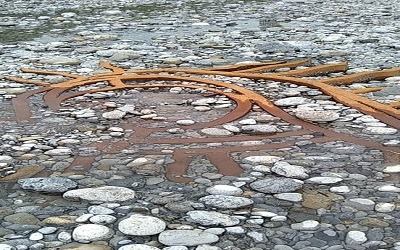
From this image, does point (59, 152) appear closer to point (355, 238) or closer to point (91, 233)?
point (91, 233)

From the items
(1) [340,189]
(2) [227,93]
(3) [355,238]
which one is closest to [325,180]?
(1) [340,189]

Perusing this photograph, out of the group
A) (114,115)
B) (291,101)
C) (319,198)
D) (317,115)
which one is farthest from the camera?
(291,101)

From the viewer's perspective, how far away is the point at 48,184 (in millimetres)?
3018

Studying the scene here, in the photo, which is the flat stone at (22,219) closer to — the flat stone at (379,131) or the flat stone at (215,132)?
the flat stone at (215,132)

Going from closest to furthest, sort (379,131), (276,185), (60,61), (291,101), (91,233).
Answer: (91,233) < (276,185) < (379,131) < (291,101) < (60,61)

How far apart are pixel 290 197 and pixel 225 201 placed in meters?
0.28

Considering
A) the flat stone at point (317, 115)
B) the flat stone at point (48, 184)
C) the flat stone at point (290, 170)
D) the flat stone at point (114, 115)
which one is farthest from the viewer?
the flat stone at point (114, 115)

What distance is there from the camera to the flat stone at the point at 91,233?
251 centimetres

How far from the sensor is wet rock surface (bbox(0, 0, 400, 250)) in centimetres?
256

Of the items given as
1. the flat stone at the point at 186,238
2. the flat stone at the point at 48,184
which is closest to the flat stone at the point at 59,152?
the flat stone at the point at 48,184

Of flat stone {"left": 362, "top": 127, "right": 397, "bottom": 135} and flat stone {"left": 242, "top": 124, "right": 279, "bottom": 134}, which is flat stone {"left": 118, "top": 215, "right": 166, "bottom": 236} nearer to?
flat stone {"left": 242, "top": 124, "right": 279, "bottom": 134}

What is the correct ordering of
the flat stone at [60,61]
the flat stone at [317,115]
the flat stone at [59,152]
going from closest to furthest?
the flat stone at [59,152], the flat stone at [317,115], the flat stone at [60,61]

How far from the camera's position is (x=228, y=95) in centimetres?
474

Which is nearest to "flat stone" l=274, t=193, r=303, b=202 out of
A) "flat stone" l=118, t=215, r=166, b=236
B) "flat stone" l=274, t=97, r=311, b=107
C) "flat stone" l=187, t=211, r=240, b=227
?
"flat stone" l=187, t=211, r=240, b=227
